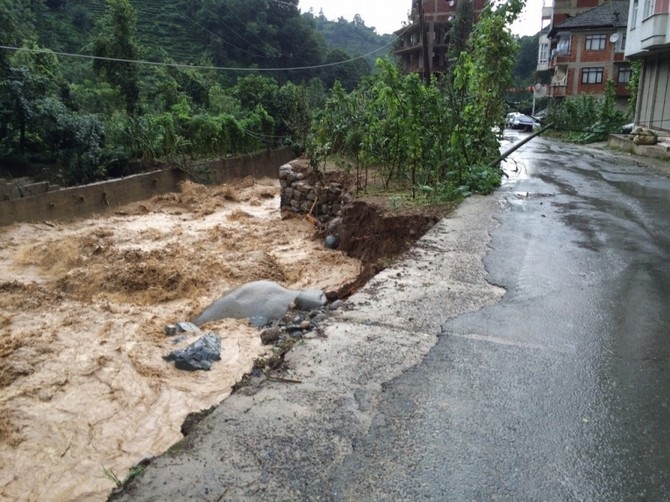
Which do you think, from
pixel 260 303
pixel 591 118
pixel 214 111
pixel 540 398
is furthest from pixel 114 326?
pixel 591 118

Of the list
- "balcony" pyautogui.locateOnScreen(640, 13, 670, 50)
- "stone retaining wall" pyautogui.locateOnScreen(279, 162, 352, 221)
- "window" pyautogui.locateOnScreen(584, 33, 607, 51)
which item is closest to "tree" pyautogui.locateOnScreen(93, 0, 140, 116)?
"stone retaining wall" pyautogui.locateOnScreen(279, 162, 352, 221)

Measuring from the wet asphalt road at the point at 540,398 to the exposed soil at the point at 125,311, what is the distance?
2.18 meters

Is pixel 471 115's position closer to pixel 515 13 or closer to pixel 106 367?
pixel 515 13

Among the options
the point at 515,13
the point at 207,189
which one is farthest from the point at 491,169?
the point at 207,189

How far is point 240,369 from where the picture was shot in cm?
520

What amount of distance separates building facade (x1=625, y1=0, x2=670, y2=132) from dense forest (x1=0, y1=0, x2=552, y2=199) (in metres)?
9.52

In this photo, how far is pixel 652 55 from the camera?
21562 millimetres

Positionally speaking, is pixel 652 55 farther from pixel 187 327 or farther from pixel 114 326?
pixel 114 326

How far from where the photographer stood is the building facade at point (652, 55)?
18.3 metres

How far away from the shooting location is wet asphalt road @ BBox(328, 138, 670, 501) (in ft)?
7.77

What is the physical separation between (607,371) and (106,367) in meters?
4.85

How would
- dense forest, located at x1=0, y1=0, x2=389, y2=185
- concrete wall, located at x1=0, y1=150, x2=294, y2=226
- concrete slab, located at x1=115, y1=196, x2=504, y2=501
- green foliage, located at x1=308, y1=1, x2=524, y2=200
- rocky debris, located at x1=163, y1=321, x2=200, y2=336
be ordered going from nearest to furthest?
concrete slab, located at x1=115, y1=196, x2=504, y2=501 < rocky debris, located at x1=163, y1=321, x2=200, y2=336 < green foliage, located at x1=308, y1=1, x2=524, y2=200 < concrete wall, located at x1=0, y1=150, x2=294, y2=226 < dense forest, located at x1=0, y1=0, x2=389, y2=185

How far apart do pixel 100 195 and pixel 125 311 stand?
777cm

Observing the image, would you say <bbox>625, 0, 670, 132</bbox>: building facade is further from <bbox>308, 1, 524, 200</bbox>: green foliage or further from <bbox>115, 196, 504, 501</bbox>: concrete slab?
<bbox>115, 196, 504, 501</bbox>: concrete slab
